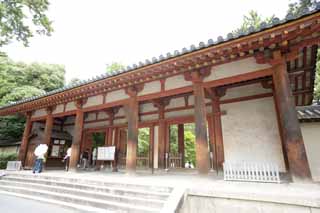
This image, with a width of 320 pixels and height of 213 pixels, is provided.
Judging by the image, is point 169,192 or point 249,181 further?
point 249,181

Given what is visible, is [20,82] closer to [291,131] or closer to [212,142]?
[212,142]

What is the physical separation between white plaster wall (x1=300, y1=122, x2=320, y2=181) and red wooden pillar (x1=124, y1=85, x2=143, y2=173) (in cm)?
660

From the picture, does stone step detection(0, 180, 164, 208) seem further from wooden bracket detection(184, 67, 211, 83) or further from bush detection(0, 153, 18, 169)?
bush detection(0, 153, 18, 169)

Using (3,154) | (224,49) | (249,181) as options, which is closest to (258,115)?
(249,181)

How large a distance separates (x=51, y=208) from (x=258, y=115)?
694 centimetres

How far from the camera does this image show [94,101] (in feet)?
27.1

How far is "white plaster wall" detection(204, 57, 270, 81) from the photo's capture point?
4995 millimetres

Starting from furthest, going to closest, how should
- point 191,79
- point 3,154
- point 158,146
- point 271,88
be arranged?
point 3,154, point 158,146, point 271,88, point 191,79

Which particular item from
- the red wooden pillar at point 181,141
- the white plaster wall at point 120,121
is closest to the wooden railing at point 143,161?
the red wooden pillar at point 181,141

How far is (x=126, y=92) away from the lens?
6906 mm

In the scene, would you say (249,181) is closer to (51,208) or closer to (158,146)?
(158,146)

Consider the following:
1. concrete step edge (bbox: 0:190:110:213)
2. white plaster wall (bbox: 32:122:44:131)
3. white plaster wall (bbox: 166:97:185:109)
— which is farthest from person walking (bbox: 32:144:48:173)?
white plaster wall (bbox: 166:97:185:109)

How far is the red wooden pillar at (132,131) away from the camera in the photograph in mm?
6164

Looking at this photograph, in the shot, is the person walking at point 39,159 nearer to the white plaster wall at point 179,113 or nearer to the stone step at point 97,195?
the stone step at point 97,195
